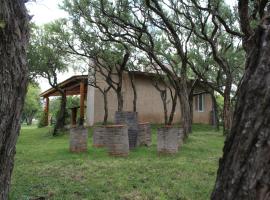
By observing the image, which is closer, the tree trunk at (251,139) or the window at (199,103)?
the tree trunk at (251,139)

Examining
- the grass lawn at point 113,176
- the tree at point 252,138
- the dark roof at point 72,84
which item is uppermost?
the dark roof at point 72,84

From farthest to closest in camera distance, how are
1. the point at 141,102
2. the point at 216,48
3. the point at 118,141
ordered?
the point at 141,102, the point at 216,48, the point at 118,141

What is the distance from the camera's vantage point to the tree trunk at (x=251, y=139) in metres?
1.65

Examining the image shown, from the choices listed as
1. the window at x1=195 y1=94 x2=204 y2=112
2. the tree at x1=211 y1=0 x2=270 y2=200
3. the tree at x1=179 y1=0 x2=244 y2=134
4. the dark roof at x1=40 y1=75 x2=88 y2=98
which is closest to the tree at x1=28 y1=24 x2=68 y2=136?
the dark roof at x1=40 y1=75 x2=88 y2=98

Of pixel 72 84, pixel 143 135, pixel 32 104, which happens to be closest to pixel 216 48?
pixel 143 135

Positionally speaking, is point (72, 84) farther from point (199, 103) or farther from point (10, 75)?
point (10, 75)

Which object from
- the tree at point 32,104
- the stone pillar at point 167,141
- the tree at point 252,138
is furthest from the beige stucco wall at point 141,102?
the tree at point 32,104

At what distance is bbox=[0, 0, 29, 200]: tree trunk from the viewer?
3604 mm

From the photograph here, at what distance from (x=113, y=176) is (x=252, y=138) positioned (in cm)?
701

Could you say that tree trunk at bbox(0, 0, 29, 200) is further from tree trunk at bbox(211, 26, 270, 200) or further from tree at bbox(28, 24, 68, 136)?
tree at bbox(28, 24, 68, 136)

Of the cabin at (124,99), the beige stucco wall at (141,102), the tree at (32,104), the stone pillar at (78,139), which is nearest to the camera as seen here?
the stone pillar at (78,139)

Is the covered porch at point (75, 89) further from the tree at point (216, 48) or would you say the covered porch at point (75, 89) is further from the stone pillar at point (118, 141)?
the stone pillar at point (118, 141)

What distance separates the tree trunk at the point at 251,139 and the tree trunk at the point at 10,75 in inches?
94.4

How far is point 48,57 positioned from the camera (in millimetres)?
21906
